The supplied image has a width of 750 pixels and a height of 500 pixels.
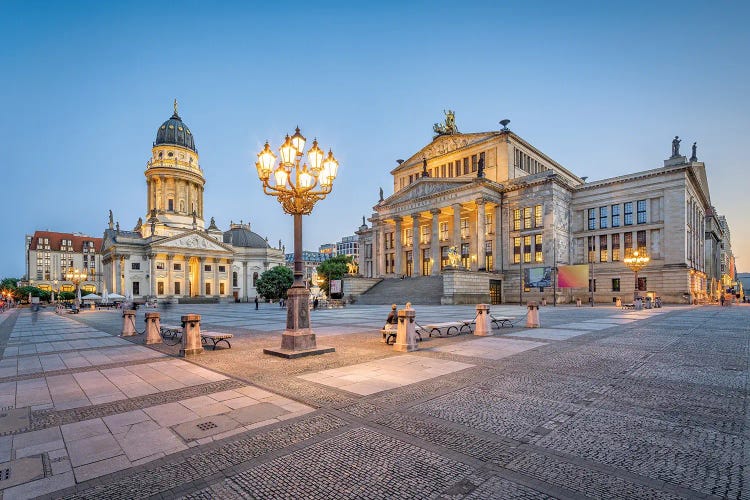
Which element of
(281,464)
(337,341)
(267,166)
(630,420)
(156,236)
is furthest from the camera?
(156,236)

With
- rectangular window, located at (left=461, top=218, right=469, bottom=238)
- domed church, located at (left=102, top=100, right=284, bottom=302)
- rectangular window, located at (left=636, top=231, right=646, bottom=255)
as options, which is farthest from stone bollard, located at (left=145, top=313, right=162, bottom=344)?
domed church, located at (left=102, top=100, right=284, bottom=302)

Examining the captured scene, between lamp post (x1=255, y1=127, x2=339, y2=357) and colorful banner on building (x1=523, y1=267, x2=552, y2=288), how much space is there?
41.9 m

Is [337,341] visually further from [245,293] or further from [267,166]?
[245,293]

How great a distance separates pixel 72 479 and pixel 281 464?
217 cm

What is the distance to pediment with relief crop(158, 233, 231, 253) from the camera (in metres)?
77.2

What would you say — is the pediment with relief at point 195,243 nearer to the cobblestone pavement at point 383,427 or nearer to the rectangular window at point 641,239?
the cobblestone pavement at point 383,427

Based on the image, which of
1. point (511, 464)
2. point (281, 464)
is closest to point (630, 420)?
point (511, 464)

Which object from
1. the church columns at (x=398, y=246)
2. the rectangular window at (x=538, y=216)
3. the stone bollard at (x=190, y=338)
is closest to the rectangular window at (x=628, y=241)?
the rectangular window at (x=538, y=216)

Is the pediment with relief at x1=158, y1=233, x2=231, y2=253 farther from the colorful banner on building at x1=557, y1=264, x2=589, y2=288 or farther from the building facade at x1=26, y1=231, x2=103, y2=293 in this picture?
the colorful banner on building at x1=557, y1=264, x2=589, y2=288

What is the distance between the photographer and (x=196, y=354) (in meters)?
11.4

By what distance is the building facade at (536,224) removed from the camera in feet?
146

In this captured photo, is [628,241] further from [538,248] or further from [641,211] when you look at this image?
[538,248]

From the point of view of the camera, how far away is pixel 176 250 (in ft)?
255

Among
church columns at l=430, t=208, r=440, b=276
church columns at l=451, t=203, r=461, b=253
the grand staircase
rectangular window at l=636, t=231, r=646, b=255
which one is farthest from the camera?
church columns at l=430, t=208, r=440, b=276
